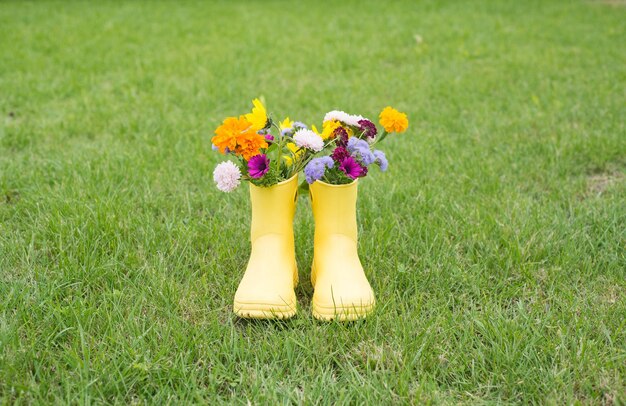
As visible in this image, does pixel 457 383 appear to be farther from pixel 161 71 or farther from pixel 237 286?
pixel 161 71

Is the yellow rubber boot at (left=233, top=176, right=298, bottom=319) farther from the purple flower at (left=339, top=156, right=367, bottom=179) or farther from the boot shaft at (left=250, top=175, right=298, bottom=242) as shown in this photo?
the purple flower at (left=339, top=156, right=367, bottom=179)

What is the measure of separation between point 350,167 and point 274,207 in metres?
0.24

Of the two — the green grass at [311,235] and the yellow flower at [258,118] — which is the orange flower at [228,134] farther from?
the green grass at [311,235]

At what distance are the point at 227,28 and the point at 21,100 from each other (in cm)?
259

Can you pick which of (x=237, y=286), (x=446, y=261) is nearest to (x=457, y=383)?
(x=446, y=261)

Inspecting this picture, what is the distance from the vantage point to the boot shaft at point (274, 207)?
1594 millimetres

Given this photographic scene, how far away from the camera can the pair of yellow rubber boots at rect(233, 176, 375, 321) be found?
4.99ft

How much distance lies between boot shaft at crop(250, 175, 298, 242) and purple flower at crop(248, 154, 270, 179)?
0.07 metres

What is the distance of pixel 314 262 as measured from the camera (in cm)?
171

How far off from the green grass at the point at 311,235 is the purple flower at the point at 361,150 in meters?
0.39

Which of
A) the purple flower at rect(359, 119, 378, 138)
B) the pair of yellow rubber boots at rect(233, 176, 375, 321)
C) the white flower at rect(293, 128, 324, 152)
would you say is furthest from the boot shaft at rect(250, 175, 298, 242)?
the purple flower at rect(359, 119, 378, 138)

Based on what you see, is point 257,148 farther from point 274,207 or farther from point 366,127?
A: point 366,127

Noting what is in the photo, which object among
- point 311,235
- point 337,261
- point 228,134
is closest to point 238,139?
point 228,134

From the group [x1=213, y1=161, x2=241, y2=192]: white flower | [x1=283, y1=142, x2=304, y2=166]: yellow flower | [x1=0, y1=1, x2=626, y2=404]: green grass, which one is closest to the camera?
[x1=0, y1=1, x2=626, y2=404]: green grass
